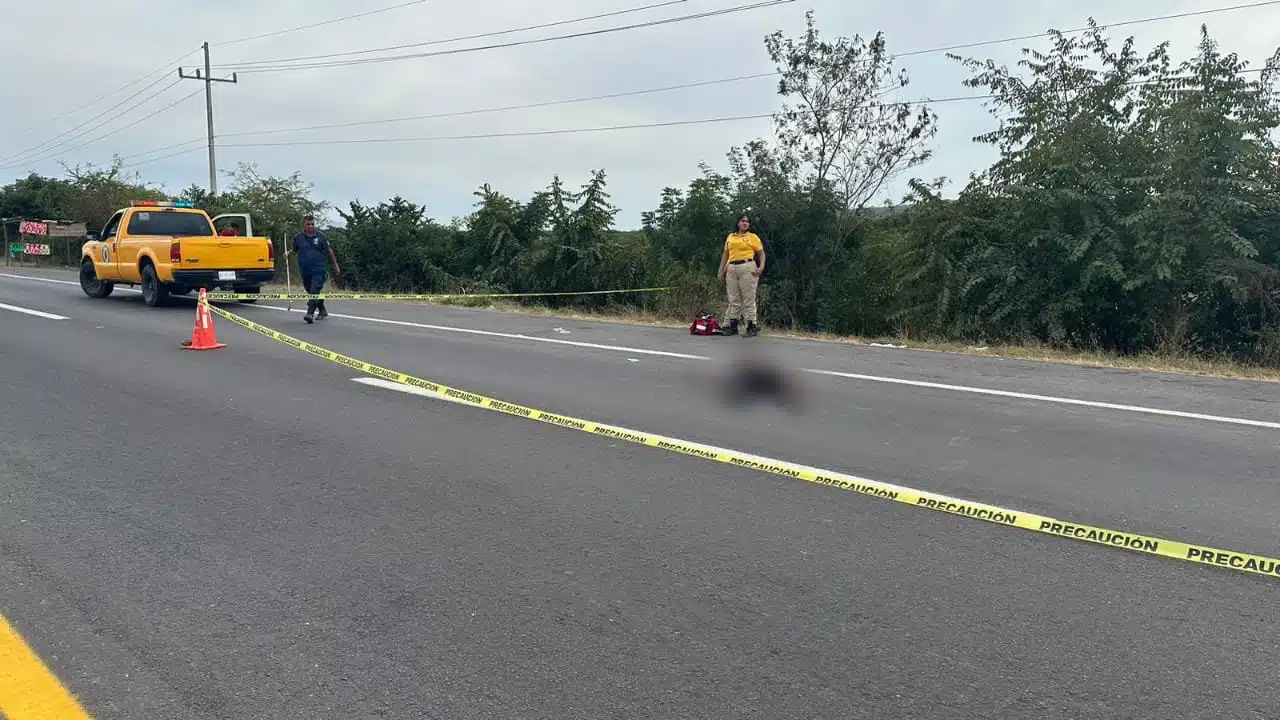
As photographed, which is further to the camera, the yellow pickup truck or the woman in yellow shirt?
the yellow pickup truck

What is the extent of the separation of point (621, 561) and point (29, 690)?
224cm

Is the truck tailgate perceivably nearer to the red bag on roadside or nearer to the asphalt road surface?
the red bag on roadside

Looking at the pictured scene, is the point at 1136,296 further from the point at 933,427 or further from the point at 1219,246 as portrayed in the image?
the point at 933,427

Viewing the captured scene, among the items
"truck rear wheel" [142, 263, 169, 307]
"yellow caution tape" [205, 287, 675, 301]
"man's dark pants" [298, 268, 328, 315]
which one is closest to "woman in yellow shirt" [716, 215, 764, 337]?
"man's dark pants" [298, 268, 328, 315]

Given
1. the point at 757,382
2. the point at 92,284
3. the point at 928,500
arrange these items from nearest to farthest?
the point at 928,500 → the point at 757,382 → the point at 92,284

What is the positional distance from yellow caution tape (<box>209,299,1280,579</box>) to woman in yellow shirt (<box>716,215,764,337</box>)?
614 cm

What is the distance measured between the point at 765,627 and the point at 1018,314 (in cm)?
1181

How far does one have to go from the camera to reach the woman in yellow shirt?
43.7 feet

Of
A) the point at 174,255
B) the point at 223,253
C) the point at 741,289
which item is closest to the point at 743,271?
the point at 741,289

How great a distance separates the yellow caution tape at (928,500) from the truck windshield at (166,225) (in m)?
12.6

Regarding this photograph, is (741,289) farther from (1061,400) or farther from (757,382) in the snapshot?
(1061,400)

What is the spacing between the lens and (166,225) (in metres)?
17.9

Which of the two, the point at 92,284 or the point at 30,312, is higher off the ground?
the point at 92,284

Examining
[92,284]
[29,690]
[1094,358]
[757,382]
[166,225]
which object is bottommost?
[29,690]
